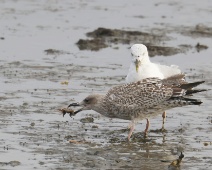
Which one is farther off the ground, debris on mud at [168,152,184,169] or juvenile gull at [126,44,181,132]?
juvenile gull at [126,44,181,132]

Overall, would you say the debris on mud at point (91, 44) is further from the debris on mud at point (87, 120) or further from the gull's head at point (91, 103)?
the gull's head at point (91, 103)

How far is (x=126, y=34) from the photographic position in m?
21.5

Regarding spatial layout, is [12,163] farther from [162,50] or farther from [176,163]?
[162,50]

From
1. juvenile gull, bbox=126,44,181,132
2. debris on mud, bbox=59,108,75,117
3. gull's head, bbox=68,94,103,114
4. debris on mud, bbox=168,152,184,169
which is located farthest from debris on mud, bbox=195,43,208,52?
debris on mud, bbox=168,152,184,169

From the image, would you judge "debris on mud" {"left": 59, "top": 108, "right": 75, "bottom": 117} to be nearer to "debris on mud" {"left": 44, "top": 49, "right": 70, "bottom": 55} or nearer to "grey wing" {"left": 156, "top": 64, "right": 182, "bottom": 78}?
"grey wing" {"left": 156, "top": 64, "right": 182, "bottom": 78}

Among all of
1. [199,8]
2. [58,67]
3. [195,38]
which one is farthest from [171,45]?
[199,8]

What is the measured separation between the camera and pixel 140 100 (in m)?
12.6

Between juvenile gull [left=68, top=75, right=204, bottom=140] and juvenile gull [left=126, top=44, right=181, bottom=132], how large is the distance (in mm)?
Answer: 894

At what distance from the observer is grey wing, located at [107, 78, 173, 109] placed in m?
12.6

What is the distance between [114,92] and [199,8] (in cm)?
1342

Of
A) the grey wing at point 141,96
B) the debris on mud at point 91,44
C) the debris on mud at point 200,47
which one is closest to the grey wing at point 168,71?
the grey wing at point 141,96

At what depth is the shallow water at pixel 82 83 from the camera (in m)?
11.6

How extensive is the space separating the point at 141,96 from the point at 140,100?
0.19ft

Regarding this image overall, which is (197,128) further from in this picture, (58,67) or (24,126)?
(58,67)
